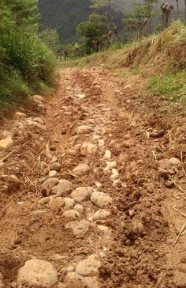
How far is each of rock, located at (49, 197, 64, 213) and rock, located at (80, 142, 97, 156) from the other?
0.81 metres

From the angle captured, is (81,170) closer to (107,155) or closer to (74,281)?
(107,155)

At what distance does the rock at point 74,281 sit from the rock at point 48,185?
2.74 feet

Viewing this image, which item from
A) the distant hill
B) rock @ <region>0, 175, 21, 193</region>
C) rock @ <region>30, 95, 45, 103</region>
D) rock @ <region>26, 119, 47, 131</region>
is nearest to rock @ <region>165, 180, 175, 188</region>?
rock @ <region>0, 175, 21, 193</region>

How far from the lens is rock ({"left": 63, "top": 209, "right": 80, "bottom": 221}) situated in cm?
196

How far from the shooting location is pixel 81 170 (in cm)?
255

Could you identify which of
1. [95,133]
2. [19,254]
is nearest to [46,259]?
[19,254]

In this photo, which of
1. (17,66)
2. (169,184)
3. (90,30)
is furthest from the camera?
(90,30)

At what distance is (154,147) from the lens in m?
2.81

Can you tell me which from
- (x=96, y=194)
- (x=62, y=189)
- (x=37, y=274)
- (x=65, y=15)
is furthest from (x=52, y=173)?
(x=65, y=15)

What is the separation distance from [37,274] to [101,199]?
0.79 meters

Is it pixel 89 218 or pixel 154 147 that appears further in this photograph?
pixel 154 147

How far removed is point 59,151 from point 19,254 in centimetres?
145

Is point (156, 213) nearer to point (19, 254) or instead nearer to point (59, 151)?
point (19, 254)

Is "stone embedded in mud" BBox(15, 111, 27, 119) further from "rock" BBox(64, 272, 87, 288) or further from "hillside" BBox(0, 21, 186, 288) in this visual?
"rock" BBox(64, 272, 87, 288)
